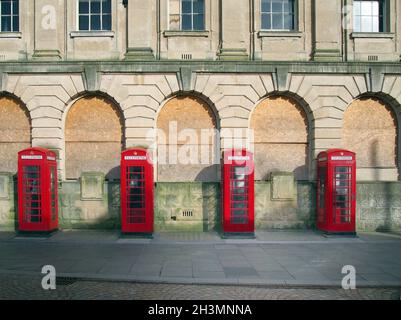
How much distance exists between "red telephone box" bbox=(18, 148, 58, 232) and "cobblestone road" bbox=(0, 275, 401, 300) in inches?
174

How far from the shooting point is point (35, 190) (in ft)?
37.9

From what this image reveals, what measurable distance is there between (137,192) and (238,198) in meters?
3.33

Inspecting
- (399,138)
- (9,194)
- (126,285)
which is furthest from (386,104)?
(9,194)

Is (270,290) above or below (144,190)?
below

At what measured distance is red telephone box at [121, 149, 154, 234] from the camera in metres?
11.3

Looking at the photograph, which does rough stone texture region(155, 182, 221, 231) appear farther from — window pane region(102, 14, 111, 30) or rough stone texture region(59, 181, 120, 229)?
window pane region(102, 14, 111, 30)

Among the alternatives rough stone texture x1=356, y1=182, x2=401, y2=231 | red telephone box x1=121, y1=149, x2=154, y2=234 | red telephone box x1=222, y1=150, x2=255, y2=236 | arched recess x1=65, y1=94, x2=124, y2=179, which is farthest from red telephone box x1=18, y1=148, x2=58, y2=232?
rough stone texture x1=356, y1=182, x2=401, y2=231

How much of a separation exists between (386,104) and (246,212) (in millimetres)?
7040

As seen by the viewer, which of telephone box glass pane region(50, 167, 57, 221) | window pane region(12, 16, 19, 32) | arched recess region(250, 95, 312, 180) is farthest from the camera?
window pane region(12, 16, 19, 32)

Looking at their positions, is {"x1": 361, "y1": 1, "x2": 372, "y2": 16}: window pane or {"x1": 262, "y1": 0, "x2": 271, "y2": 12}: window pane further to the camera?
{"x1": 361, "y1": 1, "x2": 372, "y2": 16}: window pane

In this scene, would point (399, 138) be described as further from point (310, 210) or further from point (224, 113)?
point (224, 113)

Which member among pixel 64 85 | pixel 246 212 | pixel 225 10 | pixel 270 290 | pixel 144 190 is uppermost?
pixel 225 10

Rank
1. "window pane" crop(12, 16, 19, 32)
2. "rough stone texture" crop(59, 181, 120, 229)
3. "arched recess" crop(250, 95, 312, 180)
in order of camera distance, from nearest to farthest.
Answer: "rough stone texture" crop(59, 181, 120, 229) < "arched recess" crop(250, 95, 312, 180) < "window pane" crop(12, 16, 19, 32)
